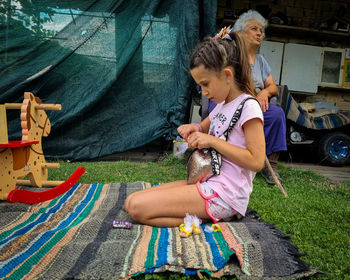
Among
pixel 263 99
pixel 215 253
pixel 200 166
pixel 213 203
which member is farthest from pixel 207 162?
pixel 263 99

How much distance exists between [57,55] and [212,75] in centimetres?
252

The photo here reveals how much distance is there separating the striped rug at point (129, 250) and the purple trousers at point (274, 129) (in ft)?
3.84

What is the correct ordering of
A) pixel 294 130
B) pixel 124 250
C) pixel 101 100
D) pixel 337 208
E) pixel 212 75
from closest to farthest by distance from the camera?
pixel 124 250 → pixel 212 75 → pixel 337 208 → pixel 101 100 → pixel 294 130

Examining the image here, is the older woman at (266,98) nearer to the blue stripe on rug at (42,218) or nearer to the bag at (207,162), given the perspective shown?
the bag at (207,162)

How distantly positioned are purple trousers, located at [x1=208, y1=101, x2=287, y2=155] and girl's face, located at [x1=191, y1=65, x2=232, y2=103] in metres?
1.36

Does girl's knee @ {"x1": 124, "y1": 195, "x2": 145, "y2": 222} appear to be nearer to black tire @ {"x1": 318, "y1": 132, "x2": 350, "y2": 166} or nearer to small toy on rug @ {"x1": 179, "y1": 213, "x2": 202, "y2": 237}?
small toy on rug @ {"x1": 179, "y1": 213, "x2": 202, "y2": 237}

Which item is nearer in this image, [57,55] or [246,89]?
[246,89]

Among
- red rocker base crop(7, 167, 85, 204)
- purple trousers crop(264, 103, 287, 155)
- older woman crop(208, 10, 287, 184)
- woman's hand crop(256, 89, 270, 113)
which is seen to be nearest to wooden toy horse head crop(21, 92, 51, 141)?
red rocker base crop(7, 167, 85, 204)

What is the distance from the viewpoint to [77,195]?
2045 mm

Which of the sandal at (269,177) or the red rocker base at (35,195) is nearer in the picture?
the red rocker base at (35,195)

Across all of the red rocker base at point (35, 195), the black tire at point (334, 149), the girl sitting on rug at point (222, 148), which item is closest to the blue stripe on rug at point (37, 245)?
the red rocker base at point (35, 195)

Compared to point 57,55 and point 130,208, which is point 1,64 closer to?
point 57,55

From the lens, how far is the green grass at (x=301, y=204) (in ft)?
4.30

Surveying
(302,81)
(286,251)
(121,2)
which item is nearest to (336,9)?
(302,81)
